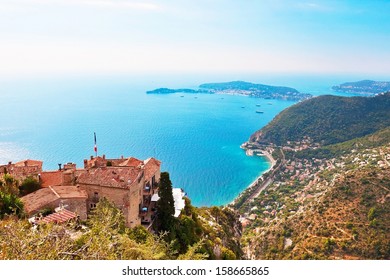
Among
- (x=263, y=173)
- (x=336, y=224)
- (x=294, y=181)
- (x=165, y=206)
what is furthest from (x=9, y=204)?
(x=263, y=173)

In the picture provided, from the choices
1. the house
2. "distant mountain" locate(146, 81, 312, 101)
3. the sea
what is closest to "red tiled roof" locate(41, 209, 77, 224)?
the house

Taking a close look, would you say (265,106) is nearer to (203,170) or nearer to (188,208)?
(203,170)

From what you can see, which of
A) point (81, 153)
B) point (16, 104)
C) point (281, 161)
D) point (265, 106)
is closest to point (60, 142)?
point (81, 153)

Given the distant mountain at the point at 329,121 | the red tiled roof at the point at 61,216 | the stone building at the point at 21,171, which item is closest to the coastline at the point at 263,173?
the distant mountain at the point at 329,121

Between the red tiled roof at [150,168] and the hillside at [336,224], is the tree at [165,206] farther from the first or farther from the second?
the hillside at [336,224]

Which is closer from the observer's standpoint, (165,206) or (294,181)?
(165,206)

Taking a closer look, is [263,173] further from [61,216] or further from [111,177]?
[61,216]
